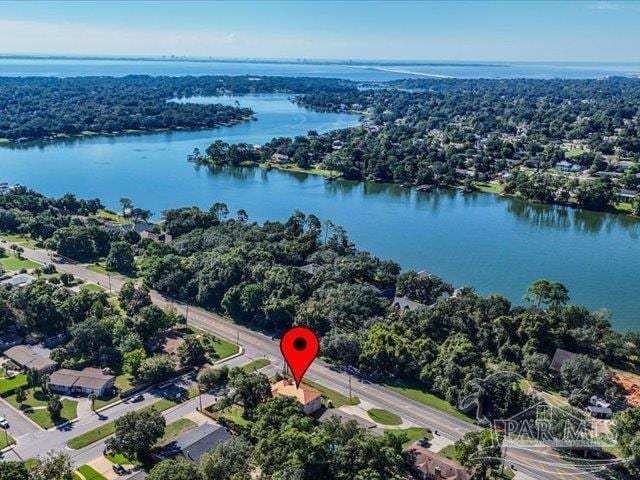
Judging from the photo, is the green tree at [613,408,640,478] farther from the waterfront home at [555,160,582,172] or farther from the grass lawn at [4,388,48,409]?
the waterfront home at [555,160,582,172]

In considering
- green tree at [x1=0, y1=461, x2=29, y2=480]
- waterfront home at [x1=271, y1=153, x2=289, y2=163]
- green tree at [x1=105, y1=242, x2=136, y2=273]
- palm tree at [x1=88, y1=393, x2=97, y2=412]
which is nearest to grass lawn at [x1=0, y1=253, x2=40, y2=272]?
green tree at [x1=105, y1=242, x2=136, y2=273]

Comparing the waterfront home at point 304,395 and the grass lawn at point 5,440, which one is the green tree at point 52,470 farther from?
the waterfront home at point 304,395

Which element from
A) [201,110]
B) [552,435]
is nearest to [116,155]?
[201,110]

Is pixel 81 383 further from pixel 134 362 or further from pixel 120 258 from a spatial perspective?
pixel 120 258

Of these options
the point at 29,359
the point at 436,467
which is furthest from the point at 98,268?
the point at 436,467

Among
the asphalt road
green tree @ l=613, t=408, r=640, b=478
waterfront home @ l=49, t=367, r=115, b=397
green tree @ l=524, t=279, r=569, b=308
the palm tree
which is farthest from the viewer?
green tree @ l=524, t=279, r=569, b=308

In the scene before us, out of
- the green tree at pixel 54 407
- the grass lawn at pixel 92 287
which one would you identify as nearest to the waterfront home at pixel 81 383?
the green tree at pixel 54 407
